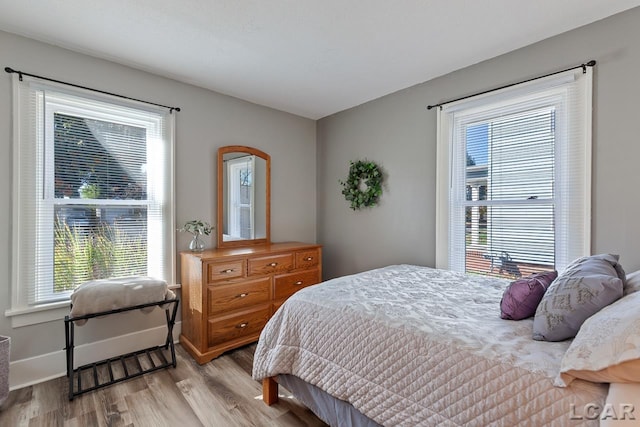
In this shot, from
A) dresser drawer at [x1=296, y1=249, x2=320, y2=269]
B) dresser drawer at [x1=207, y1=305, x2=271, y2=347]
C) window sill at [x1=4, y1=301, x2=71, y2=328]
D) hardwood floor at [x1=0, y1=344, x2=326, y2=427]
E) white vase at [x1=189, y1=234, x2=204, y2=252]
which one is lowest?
hardwood floor at [x1=0, y1=344, x2=326, y2=427]

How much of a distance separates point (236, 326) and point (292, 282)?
687 millimetres

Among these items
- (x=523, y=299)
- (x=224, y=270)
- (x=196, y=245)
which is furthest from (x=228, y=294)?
(x=523, y=299)

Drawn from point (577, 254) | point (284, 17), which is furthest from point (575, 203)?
point (284, 17)

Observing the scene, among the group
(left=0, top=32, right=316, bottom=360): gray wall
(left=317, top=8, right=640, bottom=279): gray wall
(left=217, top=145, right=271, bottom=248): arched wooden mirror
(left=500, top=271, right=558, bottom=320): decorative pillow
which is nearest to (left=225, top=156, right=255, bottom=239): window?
(left=217, top=145, right=271, bottom=248): arched wooden mirror

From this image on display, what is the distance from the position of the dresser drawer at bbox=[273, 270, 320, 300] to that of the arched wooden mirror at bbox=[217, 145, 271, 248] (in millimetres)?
634

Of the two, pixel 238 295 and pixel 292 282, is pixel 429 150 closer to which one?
pixel 292 282

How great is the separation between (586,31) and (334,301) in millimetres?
2492

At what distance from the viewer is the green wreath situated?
3301mm

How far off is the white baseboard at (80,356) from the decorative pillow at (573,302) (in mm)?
2844

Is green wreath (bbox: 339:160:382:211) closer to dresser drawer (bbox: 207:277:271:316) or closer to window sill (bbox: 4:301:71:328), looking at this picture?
dresser drawer (bbox: 207:277:271:316)

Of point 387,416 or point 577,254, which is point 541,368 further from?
point 577,254

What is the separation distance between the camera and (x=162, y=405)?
190 cm

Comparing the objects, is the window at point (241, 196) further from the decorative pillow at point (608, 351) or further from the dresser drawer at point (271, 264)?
the decorative pillow at point (608, 351)

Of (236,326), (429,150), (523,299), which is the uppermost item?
(429,150)
